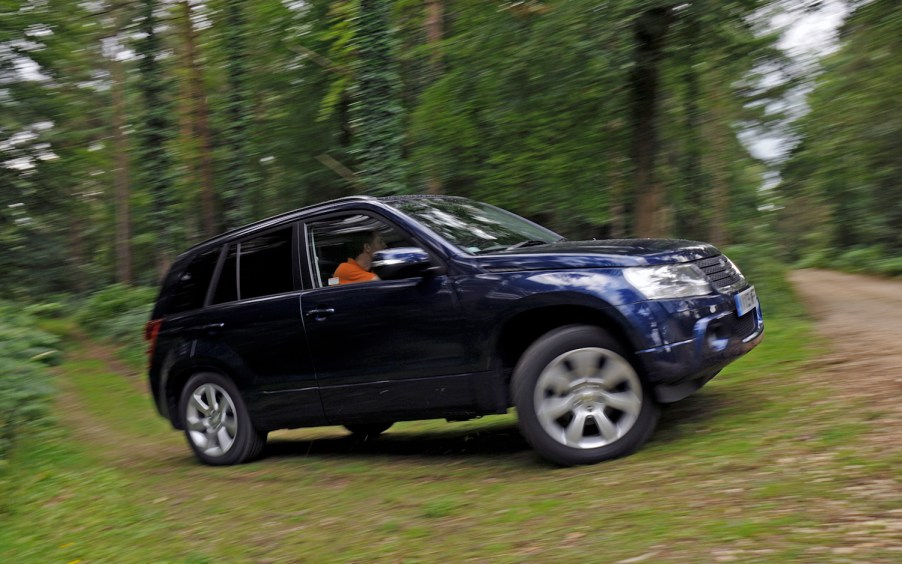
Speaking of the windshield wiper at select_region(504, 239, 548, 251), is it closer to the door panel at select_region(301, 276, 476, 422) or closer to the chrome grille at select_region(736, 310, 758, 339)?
the door panel at select_region(301, 276, 476, 422)

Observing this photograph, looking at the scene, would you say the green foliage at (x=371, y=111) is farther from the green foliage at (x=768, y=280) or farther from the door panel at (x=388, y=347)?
the door panel at (x=388, y=347)

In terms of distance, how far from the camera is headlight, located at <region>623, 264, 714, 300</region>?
5383 millimetres

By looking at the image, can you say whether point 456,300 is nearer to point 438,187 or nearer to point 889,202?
point 438,187

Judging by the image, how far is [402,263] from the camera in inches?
229

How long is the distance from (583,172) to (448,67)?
2.88 meters

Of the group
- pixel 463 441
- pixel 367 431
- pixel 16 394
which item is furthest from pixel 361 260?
pixel 16 394

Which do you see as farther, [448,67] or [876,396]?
[448,67]

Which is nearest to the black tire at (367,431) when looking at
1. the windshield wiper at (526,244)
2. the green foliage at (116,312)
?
the windshield wiper at (526,244)

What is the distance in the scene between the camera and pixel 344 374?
6.39 metres

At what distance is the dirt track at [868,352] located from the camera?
18.4 feet

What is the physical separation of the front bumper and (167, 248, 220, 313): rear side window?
3922 millimetres

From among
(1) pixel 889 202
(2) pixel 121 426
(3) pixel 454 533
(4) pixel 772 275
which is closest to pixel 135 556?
(3) pixel 454 533

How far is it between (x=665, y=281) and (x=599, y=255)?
435 mm

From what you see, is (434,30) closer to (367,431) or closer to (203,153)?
(203,153)
